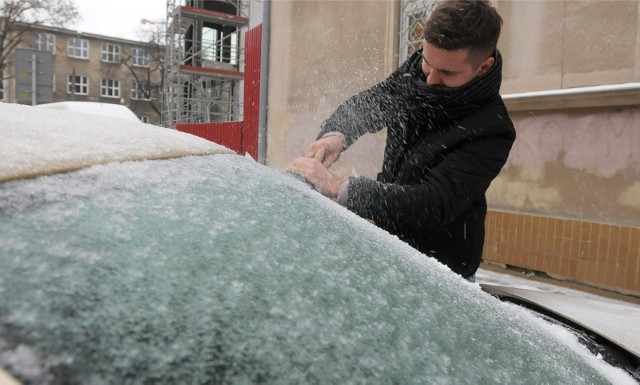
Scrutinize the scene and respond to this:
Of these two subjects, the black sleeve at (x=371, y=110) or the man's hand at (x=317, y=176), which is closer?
the man's hand at (x=317, y=176)

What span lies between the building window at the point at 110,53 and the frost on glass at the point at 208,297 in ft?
158

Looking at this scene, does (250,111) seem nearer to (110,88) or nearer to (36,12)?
(36,12)

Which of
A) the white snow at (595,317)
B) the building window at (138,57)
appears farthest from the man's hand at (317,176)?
the building window at (138,57)

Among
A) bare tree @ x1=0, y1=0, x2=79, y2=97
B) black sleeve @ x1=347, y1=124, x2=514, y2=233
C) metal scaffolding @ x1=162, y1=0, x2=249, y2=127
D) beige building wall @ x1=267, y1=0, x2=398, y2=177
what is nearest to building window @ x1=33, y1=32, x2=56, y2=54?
bare tree @ x1=0, y1=0, x2=79, y2=97

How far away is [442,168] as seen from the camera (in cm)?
188

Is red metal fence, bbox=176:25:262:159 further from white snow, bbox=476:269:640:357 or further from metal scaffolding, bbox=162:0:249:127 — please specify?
metal scaffolding, bbox=162:0:249:127

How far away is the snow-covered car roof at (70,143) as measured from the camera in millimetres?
757

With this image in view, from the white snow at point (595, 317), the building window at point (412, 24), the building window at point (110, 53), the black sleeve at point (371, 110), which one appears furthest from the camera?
the building window at point (110, 53)

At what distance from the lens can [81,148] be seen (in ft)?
2.85

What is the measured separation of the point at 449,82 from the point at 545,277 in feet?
12.3

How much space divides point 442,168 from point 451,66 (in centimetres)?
36

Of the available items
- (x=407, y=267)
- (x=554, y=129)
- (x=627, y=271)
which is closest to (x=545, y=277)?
(x=627, y=271)

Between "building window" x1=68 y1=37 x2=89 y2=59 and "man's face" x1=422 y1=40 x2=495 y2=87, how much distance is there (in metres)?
47.2

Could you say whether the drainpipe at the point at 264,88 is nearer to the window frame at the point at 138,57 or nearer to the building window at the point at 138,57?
the window frame at the point at 138,57
